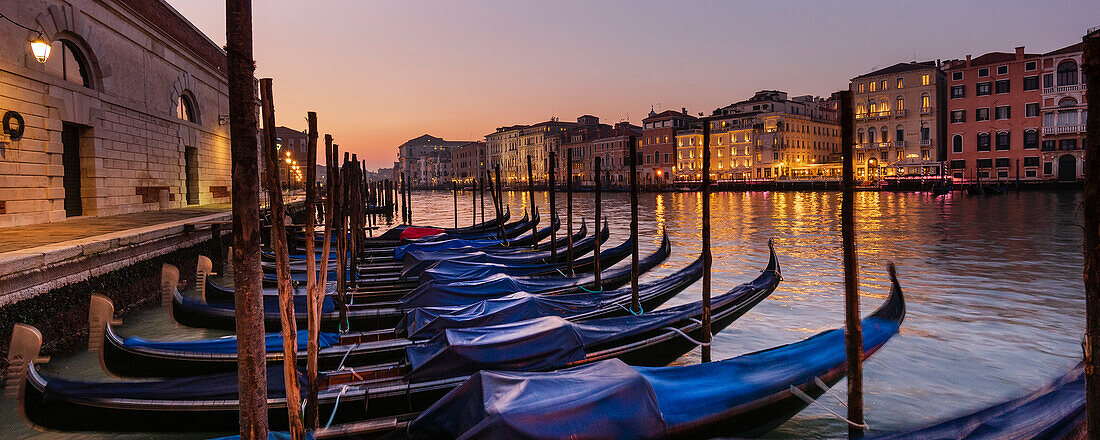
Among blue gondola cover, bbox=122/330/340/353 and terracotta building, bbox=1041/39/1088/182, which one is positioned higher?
terracotta building, bbox=1041/39/1088/182

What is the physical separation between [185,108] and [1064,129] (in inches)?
1821

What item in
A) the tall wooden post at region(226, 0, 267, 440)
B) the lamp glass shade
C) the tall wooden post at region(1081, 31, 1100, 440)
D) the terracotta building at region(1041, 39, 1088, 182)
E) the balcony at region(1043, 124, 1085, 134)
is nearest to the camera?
the tall wooden post at region(1081, 31, 1100, 440)

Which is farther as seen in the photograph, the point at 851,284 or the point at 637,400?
the point at 851,284

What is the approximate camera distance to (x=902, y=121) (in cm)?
4438

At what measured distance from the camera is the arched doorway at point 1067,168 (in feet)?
119

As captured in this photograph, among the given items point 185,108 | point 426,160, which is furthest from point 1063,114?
point 426,160

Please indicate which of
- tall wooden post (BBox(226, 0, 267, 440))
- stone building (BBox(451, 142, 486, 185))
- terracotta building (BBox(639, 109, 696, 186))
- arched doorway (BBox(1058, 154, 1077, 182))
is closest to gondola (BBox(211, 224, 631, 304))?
tall wooden post (BBox(226, 0, 267, 440))

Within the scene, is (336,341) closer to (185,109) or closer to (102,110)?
(102,110)

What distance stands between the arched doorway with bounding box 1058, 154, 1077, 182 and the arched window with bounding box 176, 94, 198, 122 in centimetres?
4643

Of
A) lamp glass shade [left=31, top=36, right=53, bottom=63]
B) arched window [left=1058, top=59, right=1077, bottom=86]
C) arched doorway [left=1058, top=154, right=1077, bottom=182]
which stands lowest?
arched doorway [left=1058, top=154, right=1077, bottom=182]

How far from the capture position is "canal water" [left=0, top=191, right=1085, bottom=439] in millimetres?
5070

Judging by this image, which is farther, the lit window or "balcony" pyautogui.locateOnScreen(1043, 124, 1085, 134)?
"balcony" pyautogui.locateOnScreen(1043, 124, 1085, 134)

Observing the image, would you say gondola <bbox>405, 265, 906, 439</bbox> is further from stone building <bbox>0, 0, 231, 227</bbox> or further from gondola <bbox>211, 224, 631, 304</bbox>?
stone building <bbox>0, 0, 231, 227</bbox>

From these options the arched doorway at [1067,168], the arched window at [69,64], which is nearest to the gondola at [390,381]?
the arched window at [69,64]
